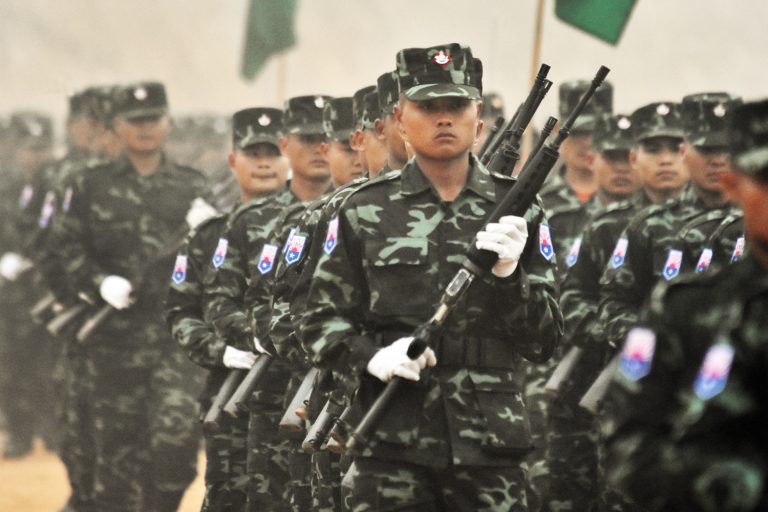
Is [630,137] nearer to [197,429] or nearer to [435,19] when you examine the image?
[197,429]

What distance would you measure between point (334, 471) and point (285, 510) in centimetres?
Result: 117

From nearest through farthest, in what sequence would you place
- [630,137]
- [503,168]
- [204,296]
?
[503,168], [204,296], [630,137]

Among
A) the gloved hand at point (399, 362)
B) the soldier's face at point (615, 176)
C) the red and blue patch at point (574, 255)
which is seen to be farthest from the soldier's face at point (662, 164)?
the gloved hand at point (399, 362)

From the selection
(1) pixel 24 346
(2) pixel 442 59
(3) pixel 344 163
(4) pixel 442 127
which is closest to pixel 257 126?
(3) pixel 344 163

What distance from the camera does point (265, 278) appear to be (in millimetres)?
7895

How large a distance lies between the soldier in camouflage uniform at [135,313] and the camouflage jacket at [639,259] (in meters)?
2.90

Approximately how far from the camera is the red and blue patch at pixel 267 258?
25.8ft

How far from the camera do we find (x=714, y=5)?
32469mm

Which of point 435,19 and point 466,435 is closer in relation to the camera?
point 466,435

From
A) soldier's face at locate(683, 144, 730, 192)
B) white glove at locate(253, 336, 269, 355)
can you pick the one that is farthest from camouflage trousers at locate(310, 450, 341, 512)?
soldier's face at locate(683, 144, 730, 192)

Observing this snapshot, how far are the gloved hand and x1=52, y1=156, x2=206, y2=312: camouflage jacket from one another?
16.6ft

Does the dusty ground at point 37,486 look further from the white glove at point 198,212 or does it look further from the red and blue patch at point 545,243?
the red and blue patch at point 545,243

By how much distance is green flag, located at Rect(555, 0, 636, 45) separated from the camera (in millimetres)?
10977

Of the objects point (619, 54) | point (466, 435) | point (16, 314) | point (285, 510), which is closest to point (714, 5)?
Answer: point (619, 54)
